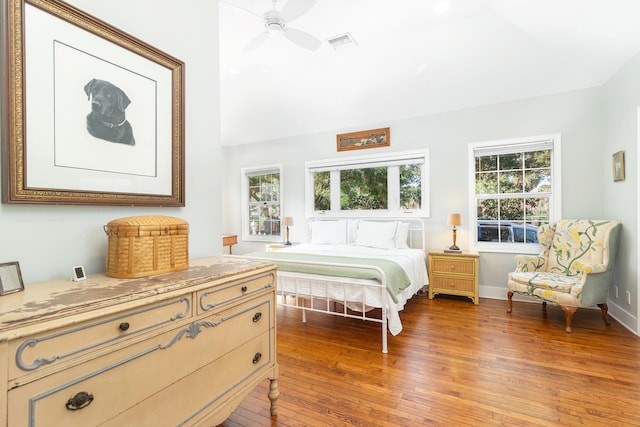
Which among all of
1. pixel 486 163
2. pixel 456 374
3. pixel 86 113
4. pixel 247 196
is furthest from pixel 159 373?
pixel 247 196

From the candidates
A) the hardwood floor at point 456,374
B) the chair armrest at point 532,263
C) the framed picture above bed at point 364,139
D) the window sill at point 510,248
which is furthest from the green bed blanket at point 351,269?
the framed picture above bed at point 364,139

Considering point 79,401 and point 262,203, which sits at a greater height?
point 262,203

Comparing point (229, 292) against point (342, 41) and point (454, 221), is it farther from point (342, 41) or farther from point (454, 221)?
point (454, 221)

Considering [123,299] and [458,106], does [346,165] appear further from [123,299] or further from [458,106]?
[123,299]

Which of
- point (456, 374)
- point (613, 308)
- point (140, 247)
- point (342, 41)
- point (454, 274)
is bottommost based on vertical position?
point (456, 374)

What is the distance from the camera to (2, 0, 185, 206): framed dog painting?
3.88 feet

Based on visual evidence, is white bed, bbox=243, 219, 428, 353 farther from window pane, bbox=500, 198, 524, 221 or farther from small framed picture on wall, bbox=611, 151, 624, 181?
small framed picture on wall, bbox=611, 151, 624, 181

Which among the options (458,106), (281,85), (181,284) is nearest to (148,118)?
(181,284)

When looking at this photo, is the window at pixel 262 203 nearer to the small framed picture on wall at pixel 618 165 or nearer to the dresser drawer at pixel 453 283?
the dresser drawer at pixel 453 283

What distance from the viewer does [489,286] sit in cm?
425

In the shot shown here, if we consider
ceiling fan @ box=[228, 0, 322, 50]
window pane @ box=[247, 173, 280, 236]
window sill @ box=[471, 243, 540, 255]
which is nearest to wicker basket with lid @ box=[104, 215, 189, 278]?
ceiling fan @ box=[228, 0, 322, 50]

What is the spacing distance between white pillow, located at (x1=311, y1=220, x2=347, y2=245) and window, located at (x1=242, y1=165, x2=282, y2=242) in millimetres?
1193

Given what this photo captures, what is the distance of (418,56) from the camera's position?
3.81m

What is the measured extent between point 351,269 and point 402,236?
1.92 metres
